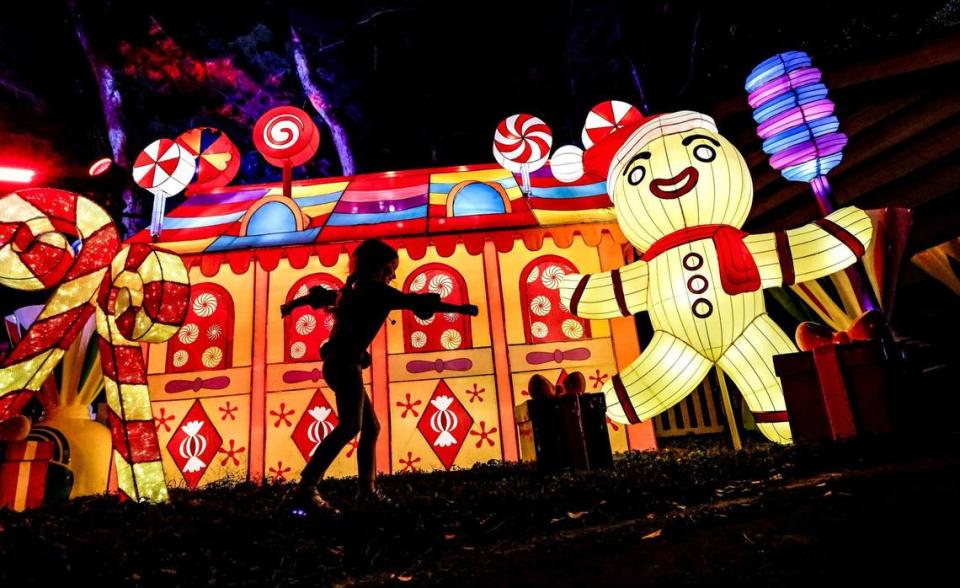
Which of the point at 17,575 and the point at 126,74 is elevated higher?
the point at 126,74

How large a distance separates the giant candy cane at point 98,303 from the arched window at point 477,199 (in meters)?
2.96

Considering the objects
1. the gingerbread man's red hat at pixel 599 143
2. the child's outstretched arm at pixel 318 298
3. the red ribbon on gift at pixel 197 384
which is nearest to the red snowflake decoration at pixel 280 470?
the red ribbon on gift at pixel 197 384

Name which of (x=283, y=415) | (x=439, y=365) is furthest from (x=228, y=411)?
(x=439, y=365)

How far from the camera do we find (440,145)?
54.5 ft

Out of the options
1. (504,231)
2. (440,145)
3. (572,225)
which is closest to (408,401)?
(504,231)

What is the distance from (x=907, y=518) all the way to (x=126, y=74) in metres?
19.3

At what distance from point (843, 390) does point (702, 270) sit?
123cm

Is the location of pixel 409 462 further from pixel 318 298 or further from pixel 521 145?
pixel 521 145

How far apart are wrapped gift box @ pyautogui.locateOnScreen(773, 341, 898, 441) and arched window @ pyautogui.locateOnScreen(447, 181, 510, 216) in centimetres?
323

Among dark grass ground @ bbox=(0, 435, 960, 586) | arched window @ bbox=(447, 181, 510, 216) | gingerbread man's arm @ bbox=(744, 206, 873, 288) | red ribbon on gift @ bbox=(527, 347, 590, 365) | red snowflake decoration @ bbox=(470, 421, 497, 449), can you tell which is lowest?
dark grass ground @ bbox=(0, 435, 960, 586)

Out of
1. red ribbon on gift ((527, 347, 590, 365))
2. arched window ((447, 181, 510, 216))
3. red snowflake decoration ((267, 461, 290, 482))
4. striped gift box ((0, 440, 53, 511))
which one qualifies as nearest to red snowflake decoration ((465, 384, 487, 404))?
red ribbon on gift ((527, 347, 590, 365))

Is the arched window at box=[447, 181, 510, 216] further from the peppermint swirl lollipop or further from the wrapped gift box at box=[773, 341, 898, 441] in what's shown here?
the wrapped gift box at box=[773, 341, 898, 441]

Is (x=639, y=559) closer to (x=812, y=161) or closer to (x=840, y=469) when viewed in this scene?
(x=840, y=469)

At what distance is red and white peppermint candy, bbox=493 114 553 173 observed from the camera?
567 cm
